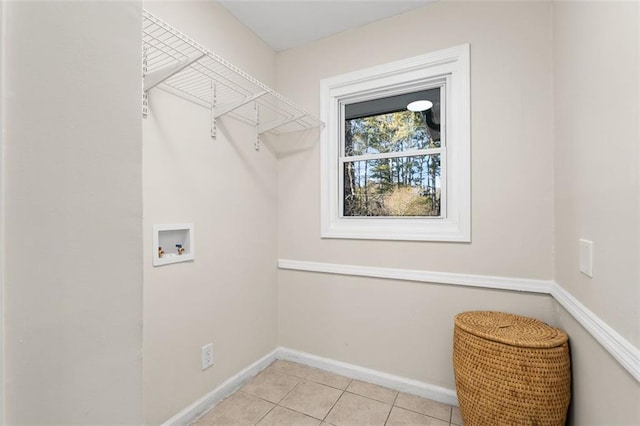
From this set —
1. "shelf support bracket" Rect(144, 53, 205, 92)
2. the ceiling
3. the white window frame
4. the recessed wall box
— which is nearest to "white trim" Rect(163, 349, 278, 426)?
the recessed wall box

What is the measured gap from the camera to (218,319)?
1760 mm

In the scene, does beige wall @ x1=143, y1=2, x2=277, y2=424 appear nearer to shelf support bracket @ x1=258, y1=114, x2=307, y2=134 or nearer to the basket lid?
shelf support bracket @ x1=258, y1=114, x2=307, y2=134

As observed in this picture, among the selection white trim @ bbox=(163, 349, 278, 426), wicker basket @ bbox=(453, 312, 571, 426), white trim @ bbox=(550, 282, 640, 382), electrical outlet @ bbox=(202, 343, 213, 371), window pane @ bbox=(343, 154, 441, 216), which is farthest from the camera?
window pane @ bbox=(343, 154, 441, 216)

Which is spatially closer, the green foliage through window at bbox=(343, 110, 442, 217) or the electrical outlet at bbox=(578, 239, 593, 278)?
the electrical outlet at bbox=(578, 239, 593, 278)

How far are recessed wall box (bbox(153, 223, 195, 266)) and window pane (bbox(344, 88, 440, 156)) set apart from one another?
48.1 inches

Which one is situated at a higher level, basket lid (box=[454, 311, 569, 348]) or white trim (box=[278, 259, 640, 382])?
white trim (box=[278, 259, 640, 382])

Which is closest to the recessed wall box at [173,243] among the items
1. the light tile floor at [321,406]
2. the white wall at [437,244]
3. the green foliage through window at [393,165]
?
the white wall at [437,244]

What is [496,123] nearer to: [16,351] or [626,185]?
[626,185]

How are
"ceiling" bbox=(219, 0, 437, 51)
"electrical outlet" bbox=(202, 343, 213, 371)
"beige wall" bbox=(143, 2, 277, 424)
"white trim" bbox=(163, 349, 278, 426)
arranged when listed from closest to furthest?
"beige wall" bbox=(143, 2, 277, 424)
"white trim" bbox=(163, 349, 278, 426)
"electrical outlet" bbox=(202, 343, 213, 371)
"ceiling" bbox=(219, 0, 437, 51)

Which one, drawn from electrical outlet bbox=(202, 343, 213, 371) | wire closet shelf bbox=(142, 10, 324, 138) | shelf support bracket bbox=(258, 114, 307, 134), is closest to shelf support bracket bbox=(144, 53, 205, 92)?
wire closet shelf bbox=(142, 10, 324, 138)

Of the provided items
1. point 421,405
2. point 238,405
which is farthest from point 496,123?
point 238,405

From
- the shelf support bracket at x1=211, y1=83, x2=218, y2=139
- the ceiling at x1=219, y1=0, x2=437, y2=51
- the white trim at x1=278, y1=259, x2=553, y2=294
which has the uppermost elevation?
the ceiling at x1=219, y1=0, x2=437, y2=51

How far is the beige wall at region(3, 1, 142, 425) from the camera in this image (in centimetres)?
30

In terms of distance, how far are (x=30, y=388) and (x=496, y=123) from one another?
77.3 inches
